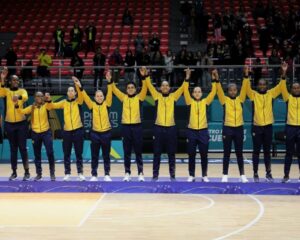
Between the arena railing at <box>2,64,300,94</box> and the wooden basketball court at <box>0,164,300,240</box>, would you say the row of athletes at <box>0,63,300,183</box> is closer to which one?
the wooden basketball court at <box>0,164,300,240</box>

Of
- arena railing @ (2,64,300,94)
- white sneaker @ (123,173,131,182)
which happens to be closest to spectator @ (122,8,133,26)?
arena railing @ (2,64,300,94)

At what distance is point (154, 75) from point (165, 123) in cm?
516

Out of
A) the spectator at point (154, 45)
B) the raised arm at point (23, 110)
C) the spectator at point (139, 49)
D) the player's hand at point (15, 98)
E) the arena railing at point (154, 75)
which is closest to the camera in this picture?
the player's hand at point (15, 98)

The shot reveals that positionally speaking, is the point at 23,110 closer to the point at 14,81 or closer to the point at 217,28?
the point at 14,81

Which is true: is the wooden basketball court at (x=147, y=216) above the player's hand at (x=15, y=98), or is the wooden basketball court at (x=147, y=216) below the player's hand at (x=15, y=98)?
below

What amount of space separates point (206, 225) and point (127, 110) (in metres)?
3.92

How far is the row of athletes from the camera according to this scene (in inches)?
494

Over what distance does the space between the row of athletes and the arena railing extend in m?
4.09

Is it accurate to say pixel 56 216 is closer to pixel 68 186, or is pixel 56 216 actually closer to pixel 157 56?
pixel 68 186

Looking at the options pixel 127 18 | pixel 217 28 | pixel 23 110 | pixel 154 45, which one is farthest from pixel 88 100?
pixel 127 18

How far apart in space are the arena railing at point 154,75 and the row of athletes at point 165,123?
4089 mm

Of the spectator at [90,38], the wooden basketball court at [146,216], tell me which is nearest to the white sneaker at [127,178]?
the wooden basketball court at [146,216]

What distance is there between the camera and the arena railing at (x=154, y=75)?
17.1 meters

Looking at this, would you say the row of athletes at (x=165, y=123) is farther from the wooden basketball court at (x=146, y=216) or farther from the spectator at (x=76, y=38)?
the spectator at (x=76, y=38)
